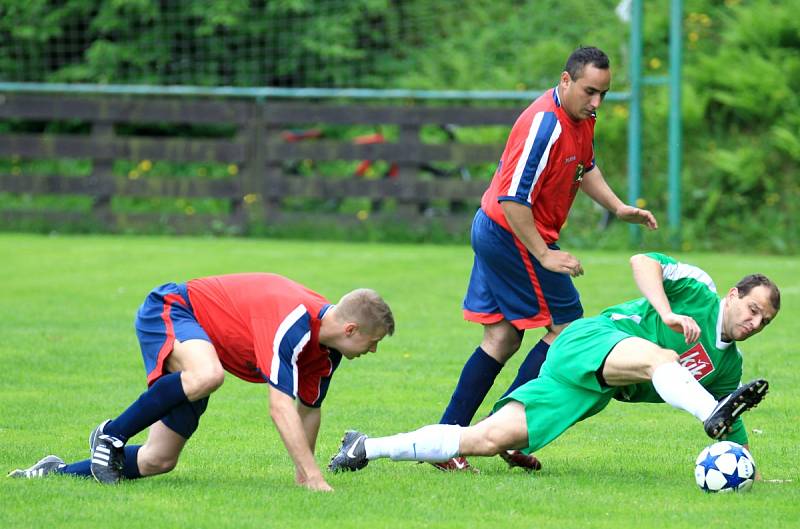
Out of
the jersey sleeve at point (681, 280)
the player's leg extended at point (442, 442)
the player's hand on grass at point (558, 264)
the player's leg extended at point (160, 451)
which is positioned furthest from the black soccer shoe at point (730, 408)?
the player's leg extended at point (160, 451)

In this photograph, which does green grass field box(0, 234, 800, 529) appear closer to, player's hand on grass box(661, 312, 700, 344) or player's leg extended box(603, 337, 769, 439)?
player's leg extended box(603, 337, 769, 439)

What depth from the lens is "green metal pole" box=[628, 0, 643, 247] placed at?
16297 mm

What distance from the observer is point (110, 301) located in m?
11.9

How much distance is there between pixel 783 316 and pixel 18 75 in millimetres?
13996

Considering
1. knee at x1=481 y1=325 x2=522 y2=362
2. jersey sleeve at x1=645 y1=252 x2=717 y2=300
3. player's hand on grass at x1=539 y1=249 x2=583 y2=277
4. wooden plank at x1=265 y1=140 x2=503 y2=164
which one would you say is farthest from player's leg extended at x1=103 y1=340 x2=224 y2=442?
wooden plank at x1=265 y1=140 x2=503 y2=164

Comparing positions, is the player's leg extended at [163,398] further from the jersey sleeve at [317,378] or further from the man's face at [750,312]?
the man's face at [750,312]

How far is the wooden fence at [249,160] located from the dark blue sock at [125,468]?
11.4 meters

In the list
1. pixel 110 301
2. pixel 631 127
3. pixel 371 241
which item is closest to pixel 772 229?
pixel 631 127

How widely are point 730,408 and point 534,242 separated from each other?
4.80 feet

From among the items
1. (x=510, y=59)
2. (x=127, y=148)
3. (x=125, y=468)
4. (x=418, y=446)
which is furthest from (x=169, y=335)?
(x=510, y=59)

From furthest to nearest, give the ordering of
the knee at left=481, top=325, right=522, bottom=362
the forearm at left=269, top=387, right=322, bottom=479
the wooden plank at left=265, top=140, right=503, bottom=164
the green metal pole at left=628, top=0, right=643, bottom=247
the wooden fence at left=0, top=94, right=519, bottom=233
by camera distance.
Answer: the wooden fence at left=0, top=94, right=519, bottom=233 → the wooden plank at left=265, top=140, right=503, bottom=164 → the green metal pole at left=628, top=0, right=643, bottom=247 → the knee at left=481, top=325, right=522, bottom=362 → the forearm at left=269, top=387, right=322, bottom=479

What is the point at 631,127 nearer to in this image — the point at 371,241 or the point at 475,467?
the point at 371,241

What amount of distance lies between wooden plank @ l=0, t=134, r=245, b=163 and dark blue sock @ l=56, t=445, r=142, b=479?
12.2m

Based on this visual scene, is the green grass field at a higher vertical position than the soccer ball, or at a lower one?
lower
